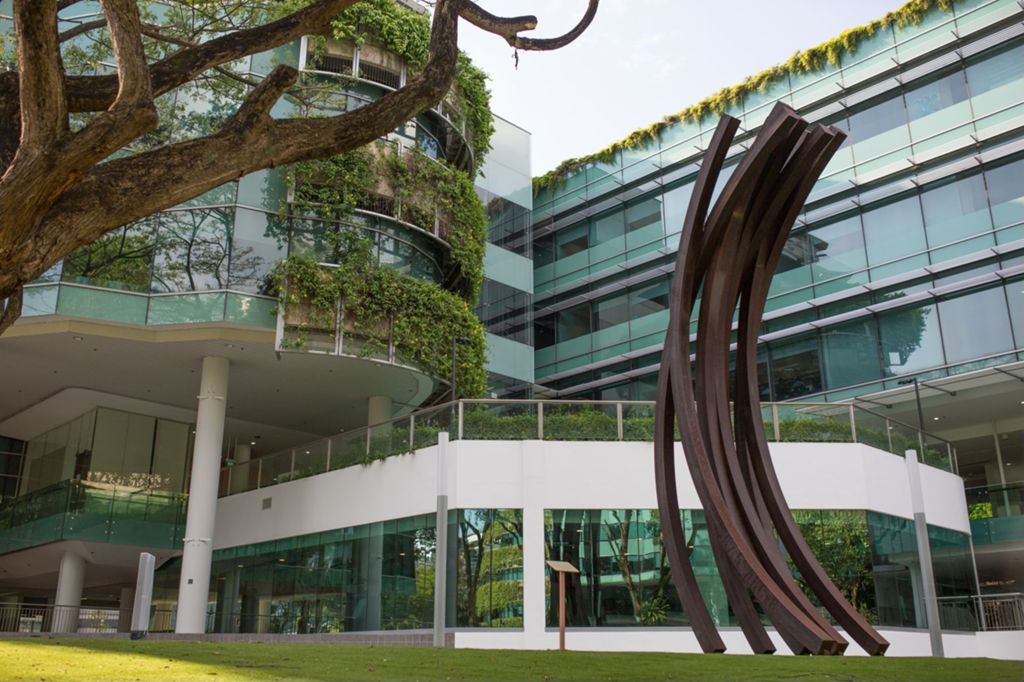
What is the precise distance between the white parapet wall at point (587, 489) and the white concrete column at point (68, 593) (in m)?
8.85

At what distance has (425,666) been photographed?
6820 millimetres

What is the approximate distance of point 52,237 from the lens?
5.31m

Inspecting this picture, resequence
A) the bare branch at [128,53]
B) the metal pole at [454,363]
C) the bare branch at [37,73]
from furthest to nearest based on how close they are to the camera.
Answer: the metal pole at [454,363] < the bare branch at [128,53] < the bare branch at [37,73]

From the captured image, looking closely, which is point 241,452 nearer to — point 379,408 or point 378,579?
point 379,408

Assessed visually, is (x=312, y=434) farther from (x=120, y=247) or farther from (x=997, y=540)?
(x=997, y=540)

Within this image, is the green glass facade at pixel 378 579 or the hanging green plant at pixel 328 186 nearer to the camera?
the green glass facade at pixel 378 579

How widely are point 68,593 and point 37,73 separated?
809 inches

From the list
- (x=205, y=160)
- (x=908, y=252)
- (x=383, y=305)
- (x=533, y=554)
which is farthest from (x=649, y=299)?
(x=205, y=160)

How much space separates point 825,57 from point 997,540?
14150 mm

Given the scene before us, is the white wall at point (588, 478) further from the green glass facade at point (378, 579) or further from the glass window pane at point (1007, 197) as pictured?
the glass window pane at point (1007, 197)

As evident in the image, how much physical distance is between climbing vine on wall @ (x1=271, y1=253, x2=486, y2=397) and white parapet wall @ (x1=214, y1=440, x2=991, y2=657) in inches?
127

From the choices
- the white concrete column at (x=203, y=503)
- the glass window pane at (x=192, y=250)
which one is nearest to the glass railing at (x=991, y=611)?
the white concrete column at (x=203, y=503)

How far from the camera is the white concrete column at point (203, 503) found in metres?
19.6

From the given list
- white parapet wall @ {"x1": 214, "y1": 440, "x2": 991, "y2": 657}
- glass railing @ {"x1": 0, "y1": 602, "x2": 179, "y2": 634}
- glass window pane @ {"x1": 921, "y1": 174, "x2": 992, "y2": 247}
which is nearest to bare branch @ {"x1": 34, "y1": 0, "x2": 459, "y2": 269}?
white parapet wall @ {"x1": 214, "y1": 440, "x2": 991, "y2": 657}
